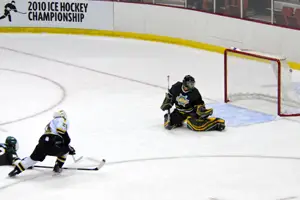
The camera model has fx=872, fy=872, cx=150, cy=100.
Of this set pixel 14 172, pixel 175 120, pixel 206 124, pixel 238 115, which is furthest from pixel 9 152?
pixel 238 115

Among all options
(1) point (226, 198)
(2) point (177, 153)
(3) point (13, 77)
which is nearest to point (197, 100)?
(2) point (177, 153)

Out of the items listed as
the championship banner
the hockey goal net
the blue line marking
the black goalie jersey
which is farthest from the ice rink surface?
the championship banner

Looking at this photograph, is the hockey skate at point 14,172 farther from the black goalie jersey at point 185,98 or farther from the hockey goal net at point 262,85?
the hockey goal net at point 262,85

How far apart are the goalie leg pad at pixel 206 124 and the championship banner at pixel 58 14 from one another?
7.41m

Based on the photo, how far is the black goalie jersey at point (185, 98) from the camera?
10.1m

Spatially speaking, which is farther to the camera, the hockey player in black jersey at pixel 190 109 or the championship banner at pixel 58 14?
the championship banner at pixel 58 14

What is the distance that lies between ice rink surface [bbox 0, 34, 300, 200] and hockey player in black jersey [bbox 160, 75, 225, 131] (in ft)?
0.42

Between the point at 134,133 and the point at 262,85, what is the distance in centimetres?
207

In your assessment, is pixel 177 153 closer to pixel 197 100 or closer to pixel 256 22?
pixel 197 100

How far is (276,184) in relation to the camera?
8.12 meters

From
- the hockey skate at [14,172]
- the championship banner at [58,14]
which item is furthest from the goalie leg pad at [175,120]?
the championship banner at [58,14]

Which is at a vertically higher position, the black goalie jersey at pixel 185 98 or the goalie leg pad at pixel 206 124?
the black goalie jersey at pixel 185 98

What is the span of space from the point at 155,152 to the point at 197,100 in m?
1.09

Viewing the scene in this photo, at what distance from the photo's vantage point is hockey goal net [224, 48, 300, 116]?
433 inches
